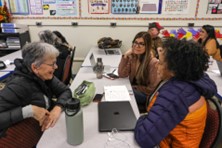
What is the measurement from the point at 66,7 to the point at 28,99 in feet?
8.89

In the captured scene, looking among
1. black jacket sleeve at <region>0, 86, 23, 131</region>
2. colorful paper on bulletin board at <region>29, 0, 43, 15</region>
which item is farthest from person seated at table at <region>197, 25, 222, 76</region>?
colorful paper on bulletin board at <region>29, 0, 43, 15</region>

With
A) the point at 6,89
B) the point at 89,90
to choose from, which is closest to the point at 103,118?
the point at 89,90

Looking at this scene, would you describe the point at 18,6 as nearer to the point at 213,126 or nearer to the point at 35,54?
the point at 35,54

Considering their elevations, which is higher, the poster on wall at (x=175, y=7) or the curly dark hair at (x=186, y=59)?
the poster on wall at (x=175, y=7)

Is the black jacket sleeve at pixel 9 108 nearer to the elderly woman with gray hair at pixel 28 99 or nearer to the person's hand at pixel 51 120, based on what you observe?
the elderly woman with gray hair at pixel 28 99

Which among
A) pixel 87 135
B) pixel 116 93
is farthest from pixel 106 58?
pixel 87 135

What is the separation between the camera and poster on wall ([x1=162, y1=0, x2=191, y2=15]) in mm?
3309

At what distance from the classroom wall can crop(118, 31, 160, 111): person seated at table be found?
1631 millimetres

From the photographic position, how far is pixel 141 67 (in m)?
1.95

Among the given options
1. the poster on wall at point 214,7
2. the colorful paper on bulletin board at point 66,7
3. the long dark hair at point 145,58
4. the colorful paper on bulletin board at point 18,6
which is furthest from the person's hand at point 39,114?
the poster on wall at point 214,7

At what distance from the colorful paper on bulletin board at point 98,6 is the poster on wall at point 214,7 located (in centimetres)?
190

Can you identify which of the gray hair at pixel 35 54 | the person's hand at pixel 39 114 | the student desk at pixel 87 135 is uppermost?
the gray hair at pixel 35 54

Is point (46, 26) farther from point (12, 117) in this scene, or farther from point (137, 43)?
point (12, 117)

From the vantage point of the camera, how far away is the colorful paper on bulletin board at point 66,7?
3.41m
